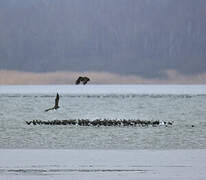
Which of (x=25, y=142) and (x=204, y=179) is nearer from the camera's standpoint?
(x=204, y=179)

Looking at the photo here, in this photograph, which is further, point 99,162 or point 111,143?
point 111,143

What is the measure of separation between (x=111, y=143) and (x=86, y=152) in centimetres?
718

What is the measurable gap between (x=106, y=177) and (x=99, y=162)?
2.81 metres

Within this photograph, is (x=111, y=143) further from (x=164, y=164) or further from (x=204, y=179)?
(x=204, y=179)

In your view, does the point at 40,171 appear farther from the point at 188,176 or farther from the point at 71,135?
the point at 71,135

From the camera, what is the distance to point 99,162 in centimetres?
1639

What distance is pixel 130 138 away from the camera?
2895 cm

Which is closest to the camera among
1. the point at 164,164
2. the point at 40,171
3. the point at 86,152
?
the point at 40,171

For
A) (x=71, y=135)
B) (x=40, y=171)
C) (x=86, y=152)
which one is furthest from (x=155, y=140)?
(x=40, y=171)

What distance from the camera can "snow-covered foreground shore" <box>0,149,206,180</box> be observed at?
13789mm

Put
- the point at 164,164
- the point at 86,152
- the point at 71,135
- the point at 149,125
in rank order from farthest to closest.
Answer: the point at 149,125, the point at 71,135, the point at 86,152, the point at 164,164

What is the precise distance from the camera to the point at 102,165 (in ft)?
51.6

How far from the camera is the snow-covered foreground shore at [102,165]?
1379cm

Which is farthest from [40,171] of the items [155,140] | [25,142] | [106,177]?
→ [155,140]
